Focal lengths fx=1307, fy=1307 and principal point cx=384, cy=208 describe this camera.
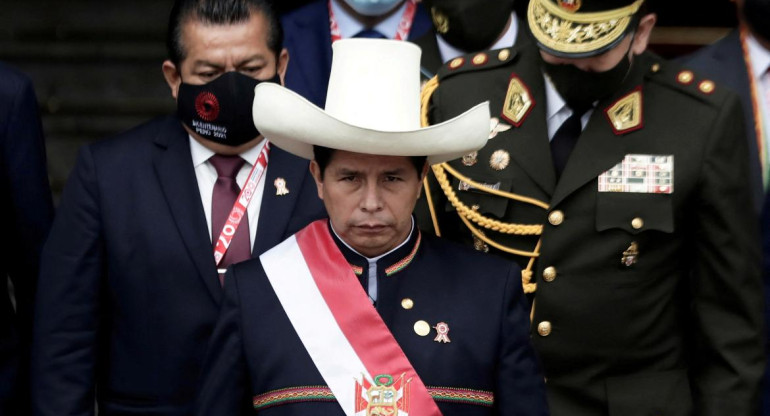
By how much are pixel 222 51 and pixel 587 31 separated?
3.28ft

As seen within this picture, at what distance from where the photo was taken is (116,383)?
3.66 metres

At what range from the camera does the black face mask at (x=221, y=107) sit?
11.6 ft

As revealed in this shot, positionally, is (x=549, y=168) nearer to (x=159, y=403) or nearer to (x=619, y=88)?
A: (x=619, y=88)

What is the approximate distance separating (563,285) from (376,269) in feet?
2.14

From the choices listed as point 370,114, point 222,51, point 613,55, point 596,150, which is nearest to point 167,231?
point 222,51

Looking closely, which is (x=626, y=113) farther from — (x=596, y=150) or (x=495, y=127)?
(x=495, y=127)

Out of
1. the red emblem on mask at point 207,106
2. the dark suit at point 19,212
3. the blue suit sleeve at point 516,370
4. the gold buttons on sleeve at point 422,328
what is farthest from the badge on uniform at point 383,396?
the dark suit at point 19,212

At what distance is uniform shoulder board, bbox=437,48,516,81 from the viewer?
3.82 metres

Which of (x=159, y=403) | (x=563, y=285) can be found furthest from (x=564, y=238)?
(x=159, y=403)

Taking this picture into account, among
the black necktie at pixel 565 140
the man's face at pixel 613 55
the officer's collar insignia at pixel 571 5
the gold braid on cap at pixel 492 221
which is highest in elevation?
the officer's collar insignia at pixel 571 5

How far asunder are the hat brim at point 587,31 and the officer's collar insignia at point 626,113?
8.8 inches

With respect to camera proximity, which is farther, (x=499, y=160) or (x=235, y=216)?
(x=499, y=160)

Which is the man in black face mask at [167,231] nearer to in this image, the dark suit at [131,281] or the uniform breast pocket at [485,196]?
the dark suit at [131,281]

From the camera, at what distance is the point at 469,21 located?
4.64m
